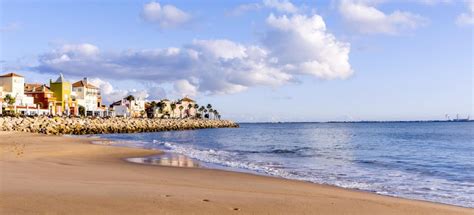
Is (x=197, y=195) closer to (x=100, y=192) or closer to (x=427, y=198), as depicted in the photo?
(x=100, y=192)

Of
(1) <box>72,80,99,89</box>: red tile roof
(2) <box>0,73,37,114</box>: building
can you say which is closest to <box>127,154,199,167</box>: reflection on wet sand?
(2) <box>0,73,37,114</box>: building

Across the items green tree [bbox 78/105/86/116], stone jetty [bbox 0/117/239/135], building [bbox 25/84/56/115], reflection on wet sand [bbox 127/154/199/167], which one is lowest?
reflection on wet sand [bbox 127/154/199/167]

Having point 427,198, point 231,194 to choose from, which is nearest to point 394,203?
point 427,198

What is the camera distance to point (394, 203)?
9.47m

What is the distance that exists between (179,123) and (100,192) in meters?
98.8

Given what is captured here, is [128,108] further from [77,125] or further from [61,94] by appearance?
[77,125]

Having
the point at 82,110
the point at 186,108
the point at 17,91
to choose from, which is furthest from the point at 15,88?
the point at 186,108

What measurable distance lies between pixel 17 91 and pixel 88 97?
22885 millimetres

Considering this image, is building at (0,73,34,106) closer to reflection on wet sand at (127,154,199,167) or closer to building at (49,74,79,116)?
building at (49,74,79,116)

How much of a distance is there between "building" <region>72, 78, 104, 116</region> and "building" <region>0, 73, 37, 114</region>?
634 inches

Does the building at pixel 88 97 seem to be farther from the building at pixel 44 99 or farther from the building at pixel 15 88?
the building at pixel 15 88

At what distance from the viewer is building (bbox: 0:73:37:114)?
255 ft

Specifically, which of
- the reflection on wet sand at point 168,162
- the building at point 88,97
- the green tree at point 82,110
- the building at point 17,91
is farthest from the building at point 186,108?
the reflection on wet sand at point 168,162

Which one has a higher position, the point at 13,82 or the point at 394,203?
the point at 13,82
